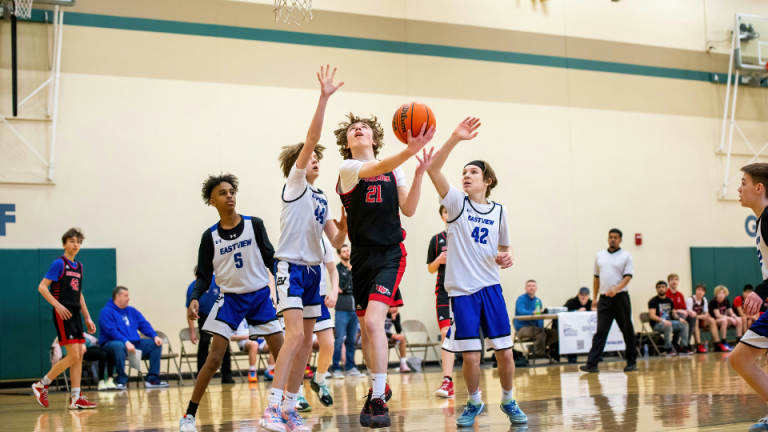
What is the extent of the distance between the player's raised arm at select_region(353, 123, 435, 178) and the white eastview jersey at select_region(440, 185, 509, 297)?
27.1 inches

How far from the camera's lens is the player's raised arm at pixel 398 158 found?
3.96 meters

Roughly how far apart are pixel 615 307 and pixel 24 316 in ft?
30.7

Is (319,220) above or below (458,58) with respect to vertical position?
below

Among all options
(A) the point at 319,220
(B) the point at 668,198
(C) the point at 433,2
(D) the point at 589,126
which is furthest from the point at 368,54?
(A) the point at 319,220

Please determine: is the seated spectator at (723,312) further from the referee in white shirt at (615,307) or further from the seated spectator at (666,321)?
the referee in white shirt at (615,307)

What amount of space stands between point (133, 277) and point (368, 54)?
633 centimetres

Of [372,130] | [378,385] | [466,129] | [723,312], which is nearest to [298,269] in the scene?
[378,385]

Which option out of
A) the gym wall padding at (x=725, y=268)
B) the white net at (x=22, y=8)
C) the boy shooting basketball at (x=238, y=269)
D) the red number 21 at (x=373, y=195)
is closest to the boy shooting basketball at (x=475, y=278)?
the red number 21 at (x=373, y=195)

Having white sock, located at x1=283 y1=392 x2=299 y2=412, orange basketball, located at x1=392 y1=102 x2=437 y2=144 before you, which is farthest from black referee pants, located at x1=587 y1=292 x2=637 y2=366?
orange basketball, located at x1=392 y1=102 x2=437 y2=144

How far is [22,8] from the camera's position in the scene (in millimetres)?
11094

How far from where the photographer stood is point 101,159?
38.1 feet

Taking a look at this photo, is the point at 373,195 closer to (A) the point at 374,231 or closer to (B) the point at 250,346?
(A) the point at 374,231

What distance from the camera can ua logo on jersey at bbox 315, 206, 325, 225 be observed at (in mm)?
4822

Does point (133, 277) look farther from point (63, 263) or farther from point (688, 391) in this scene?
point (688, 391)
